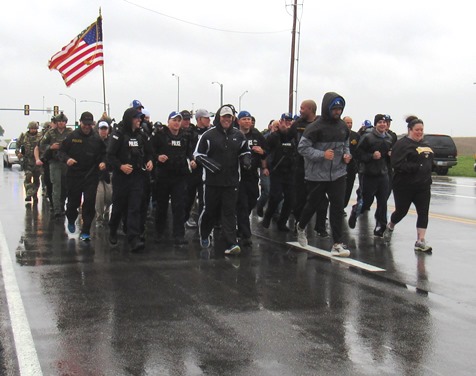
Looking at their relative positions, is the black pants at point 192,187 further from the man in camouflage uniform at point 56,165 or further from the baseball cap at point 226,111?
the man in camouflage uniform at point 56,165

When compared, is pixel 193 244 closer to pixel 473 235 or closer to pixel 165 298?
pixel 165 298

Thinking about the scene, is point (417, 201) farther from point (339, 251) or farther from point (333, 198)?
point (339, 251)

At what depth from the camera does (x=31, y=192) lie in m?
14.2

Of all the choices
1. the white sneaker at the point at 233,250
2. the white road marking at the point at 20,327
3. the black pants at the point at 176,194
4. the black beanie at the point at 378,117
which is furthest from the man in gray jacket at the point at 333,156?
the white road marking at the point at 20,327

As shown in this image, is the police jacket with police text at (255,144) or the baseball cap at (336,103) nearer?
the baseball cap at (336,103)

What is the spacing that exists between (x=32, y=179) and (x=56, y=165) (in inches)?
101

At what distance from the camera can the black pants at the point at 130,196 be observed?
27.3 feet

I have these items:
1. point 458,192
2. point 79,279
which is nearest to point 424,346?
point 79,279

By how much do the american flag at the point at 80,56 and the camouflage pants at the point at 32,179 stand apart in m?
5.62

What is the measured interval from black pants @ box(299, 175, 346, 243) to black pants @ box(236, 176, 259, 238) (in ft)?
3.11

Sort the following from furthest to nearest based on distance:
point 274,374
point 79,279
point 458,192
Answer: point 458,192, point 79,279, point 274,374

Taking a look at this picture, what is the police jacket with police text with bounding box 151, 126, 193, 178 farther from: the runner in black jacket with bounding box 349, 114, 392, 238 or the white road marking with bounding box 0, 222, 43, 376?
the runner in black jacket with bounding box 349, 114, 392, 238

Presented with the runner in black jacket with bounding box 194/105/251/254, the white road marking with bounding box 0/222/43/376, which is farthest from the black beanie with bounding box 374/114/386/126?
the white road marking with bounding box 0/222/43/376

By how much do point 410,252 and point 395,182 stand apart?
1.05 meters
